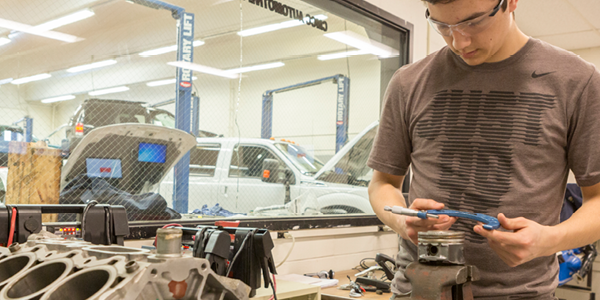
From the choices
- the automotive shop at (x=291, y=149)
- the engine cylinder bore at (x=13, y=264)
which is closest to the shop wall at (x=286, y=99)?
the automotive shop at (x=291, y=149)

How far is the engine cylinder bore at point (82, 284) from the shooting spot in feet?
1.98

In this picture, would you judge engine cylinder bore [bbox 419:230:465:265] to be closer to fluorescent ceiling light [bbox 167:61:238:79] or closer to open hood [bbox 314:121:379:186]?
fluorescent ceiling light [bbox 167:61:238:79]

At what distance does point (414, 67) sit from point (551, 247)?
554 millimetres

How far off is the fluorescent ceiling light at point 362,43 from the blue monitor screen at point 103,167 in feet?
6.07

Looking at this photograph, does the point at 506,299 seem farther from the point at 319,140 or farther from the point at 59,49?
the point at 319,140

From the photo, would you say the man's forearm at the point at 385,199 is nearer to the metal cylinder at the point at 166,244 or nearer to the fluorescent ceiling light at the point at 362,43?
the metal cylinder at the point at 166,244

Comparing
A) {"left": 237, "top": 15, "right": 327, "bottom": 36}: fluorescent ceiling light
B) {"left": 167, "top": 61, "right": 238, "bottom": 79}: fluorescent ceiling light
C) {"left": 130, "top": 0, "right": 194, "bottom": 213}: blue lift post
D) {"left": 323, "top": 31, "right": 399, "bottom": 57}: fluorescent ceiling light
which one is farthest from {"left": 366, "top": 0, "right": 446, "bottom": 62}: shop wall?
{"left": 130, "top": 0, "right": 194, "bottom": 213}: blue lift post

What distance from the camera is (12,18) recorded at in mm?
2016

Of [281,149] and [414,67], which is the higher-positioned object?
[414,67]

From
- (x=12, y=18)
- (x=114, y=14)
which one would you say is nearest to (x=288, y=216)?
(x=114, y=14)

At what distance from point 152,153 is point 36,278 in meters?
1.82

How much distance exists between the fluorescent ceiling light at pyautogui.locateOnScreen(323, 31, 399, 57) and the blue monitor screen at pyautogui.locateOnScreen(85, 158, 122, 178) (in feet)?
6.07

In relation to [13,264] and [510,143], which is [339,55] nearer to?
[510,143]

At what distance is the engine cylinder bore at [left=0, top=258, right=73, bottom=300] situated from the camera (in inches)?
25.7
